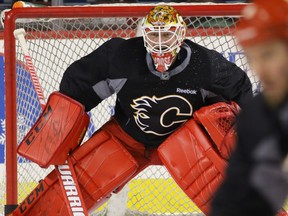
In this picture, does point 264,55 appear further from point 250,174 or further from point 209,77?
point 209,77

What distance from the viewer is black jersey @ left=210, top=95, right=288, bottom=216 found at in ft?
5.24

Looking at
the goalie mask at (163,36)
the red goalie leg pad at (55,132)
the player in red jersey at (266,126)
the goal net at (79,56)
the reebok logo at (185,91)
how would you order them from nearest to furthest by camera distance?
the player in red jersey at (266,126) → the goalie mask at (163,36) → the reebok logo at (185,91) → the red goalie leg pad at (55,132) → the goal net at (79,56)

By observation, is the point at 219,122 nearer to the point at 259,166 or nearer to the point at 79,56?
the point at 79,56

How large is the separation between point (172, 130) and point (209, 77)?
25 cm

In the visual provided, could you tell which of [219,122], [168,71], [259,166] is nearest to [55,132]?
[168,71]

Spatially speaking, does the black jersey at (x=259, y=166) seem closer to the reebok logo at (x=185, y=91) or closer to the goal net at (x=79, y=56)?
the reebok logo at (x=185, y=91)

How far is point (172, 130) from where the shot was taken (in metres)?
3.22

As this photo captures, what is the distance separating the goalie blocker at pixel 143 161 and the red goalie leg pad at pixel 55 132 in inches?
2.2

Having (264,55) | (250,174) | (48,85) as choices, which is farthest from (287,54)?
(48,85)

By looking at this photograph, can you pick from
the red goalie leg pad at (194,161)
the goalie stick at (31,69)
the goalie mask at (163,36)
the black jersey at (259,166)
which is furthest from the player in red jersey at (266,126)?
the goalie stick at (31,69)

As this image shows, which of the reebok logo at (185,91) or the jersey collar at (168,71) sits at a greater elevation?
the jersey collar at (168,71)

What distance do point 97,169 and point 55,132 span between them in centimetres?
19

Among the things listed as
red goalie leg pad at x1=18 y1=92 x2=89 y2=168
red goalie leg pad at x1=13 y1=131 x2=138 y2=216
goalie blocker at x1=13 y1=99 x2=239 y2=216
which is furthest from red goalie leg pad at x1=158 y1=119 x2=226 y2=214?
red goalie leg pad at x1=18 y1=92 x2=89 y2=168

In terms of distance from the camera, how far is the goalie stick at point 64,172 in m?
3.20
